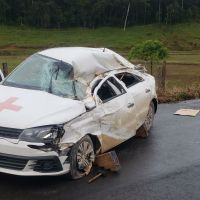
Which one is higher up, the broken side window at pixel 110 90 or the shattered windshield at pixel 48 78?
the shattered windshield at pixel 48 78

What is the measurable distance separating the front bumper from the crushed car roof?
1.71m

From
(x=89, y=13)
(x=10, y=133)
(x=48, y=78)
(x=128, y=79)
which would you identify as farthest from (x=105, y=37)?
(x=10, y=133)

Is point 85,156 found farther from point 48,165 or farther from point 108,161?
point 48,165

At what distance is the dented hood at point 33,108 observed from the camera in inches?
251

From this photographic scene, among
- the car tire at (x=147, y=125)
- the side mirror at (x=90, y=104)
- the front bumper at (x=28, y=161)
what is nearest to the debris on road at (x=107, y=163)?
the side mirror at (x=90, y=104)

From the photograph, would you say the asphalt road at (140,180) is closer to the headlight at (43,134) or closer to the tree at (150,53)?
the headlight at (43,134)

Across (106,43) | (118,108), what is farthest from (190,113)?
(106,43)

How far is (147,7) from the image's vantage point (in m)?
132

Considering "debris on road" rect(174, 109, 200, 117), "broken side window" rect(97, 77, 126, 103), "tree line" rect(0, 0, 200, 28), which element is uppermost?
"broken side window" rect(97, 77, 126, 103)

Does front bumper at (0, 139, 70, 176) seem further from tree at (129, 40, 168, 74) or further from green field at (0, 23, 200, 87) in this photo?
green field at (0, 23, 200, 87)

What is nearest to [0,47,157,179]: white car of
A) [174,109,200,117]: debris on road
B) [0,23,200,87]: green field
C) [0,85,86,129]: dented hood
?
[0,85,86,129]: dented hood

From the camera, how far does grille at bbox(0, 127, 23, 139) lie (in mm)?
6242

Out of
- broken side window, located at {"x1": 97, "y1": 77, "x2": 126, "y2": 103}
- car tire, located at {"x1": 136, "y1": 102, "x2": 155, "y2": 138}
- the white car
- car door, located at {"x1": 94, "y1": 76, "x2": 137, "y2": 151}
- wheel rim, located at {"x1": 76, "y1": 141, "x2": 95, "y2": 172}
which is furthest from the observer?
car tire, located at {"x1": 136, "y1": 102, "x2": 155, "y2": 138}

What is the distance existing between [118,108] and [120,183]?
152 centimetres
